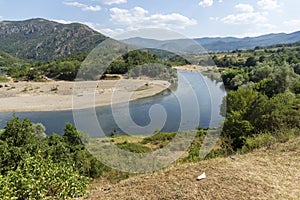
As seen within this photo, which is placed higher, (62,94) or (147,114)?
(62,94)

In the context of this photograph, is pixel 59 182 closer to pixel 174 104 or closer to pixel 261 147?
pixel 261 147

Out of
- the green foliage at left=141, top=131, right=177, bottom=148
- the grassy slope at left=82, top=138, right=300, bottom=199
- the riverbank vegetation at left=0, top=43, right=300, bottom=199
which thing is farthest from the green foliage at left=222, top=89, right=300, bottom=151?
the green foliage at left=141, top=131, right=177, bottom=148

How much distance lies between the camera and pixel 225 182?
5.01 metres

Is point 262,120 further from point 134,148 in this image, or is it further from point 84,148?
point 84,148

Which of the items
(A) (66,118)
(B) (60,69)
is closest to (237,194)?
(A) (66,118)

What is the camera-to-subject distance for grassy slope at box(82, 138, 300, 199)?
473cm

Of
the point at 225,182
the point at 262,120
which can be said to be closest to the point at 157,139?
the point at 262,120

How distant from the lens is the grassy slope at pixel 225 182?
15.5 feet

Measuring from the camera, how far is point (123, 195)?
204 inches

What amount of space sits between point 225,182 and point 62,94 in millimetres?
50692

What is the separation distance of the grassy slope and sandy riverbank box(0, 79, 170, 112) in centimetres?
3368

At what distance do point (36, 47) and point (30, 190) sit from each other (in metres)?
201

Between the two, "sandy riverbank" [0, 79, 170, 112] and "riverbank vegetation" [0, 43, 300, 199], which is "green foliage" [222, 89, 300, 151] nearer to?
"riverbank vegetation" [0, 43, 300, 199]

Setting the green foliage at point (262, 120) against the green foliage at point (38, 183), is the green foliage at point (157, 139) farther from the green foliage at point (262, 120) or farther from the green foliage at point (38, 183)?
the green foliage at point (38, 183)
